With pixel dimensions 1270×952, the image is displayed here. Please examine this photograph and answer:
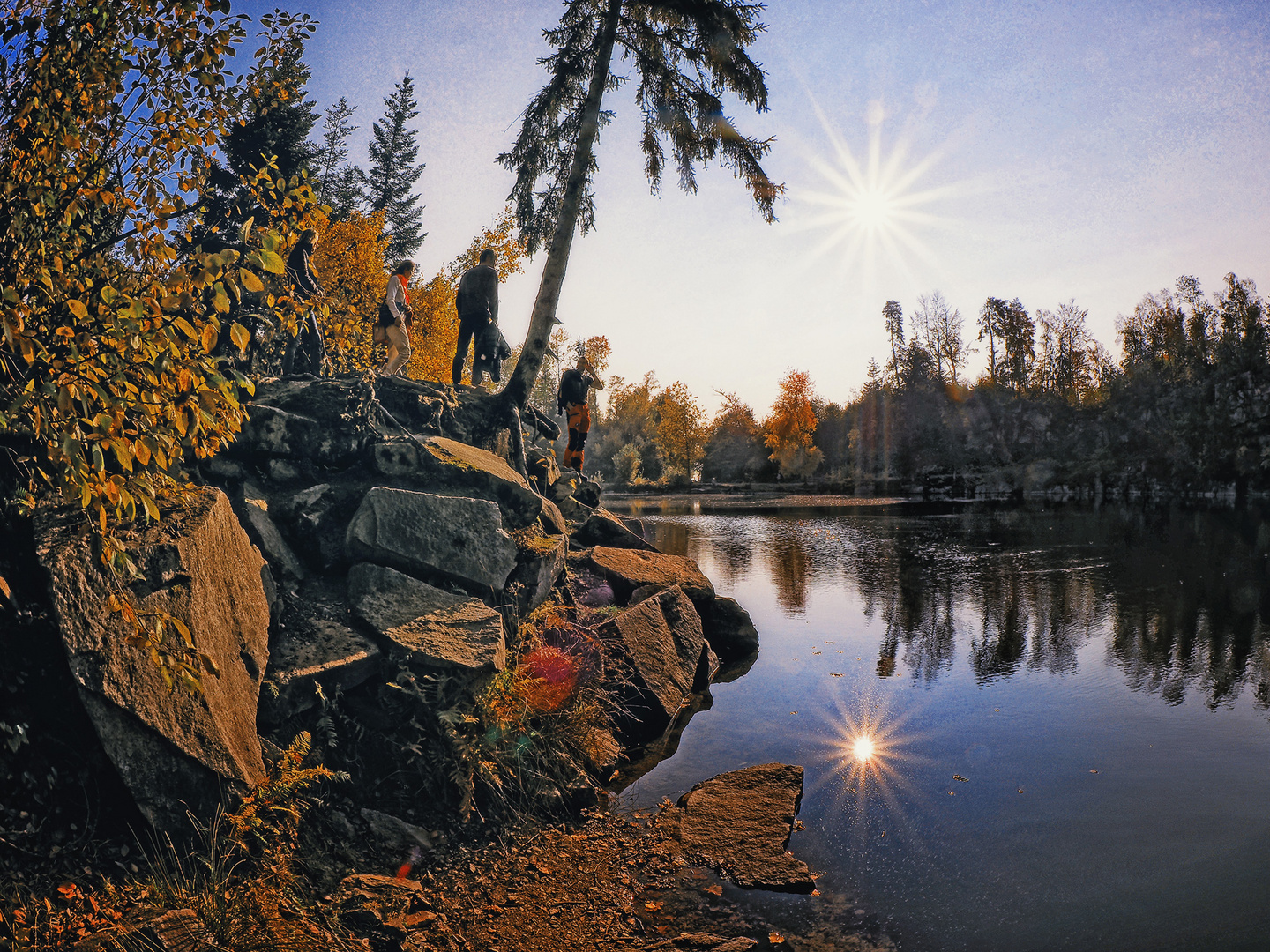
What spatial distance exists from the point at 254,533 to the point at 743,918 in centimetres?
454

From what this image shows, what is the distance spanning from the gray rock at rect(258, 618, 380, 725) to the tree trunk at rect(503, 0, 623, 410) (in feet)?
18.1

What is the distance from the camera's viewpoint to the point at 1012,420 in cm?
6209

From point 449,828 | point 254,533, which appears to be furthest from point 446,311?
point 449,828

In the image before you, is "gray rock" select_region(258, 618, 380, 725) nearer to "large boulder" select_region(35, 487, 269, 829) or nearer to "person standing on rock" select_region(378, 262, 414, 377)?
"large boulder" select_region(35, 487, 269, 829)

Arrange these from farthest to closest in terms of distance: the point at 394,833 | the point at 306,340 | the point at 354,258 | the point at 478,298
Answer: the point at 354,258
the point at 478,298
the point at 306,340
the point at 394,833

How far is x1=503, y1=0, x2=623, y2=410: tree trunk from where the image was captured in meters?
10.6

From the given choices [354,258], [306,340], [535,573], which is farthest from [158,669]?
[354,258]

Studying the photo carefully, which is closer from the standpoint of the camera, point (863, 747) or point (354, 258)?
point (863, 747)

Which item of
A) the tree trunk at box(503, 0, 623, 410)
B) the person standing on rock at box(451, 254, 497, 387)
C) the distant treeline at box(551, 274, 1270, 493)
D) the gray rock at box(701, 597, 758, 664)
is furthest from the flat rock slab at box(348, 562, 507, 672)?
the distant treeline at box(551, 274, 1270, 493)

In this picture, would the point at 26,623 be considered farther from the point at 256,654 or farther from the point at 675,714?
the point at 675,714

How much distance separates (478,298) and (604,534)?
4244 millimetres

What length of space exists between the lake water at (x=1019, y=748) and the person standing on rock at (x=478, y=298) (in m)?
6.59

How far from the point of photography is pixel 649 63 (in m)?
11.7

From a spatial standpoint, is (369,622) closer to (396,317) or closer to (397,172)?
(396,317)
